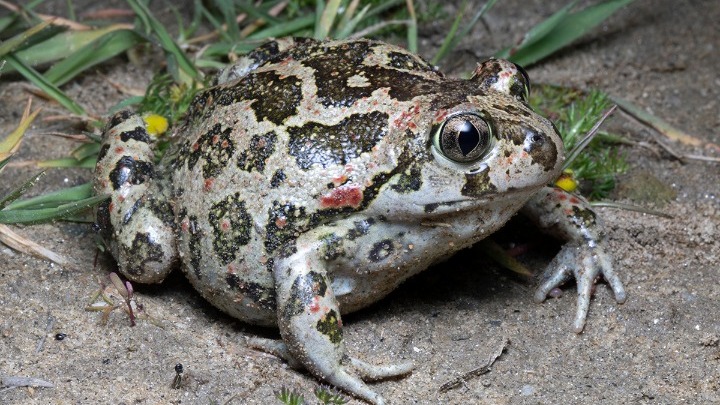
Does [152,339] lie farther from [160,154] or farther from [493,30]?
[493,30]

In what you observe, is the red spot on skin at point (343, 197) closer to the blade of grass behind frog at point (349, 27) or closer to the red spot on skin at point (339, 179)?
the red spot on skin at point (339, 179)

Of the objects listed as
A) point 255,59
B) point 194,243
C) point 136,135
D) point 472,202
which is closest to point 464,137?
point 472,202

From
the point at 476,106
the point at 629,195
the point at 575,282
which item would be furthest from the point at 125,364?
the point at 629,195

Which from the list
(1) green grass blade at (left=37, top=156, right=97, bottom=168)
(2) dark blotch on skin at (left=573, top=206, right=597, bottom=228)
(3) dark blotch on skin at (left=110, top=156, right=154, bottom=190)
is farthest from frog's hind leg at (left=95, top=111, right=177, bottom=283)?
(2) dark blotch on skin at (left=573, top=206, right=597, bottom=228)

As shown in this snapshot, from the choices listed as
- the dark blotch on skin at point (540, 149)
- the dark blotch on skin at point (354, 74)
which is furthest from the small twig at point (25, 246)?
the dark blotch on skin at point (540, 149)

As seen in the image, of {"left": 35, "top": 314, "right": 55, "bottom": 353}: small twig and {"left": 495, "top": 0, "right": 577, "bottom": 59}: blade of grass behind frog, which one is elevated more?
{"left": 495, "top": 0, "right": 577, "bottom": 59}: blade of grass behind frog

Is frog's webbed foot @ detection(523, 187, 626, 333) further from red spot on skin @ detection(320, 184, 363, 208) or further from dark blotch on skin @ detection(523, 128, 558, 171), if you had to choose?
red spot on skin @ detection(320, 184, 363, 208)

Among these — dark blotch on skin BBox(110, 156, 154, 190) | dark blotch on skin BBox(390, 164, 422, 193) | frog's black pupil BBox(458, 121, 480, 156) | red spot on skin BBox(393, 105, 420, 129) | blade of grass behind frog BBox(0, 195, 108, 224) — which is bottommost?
blade of grass behind frog BBox(0, 195, 108, 224)
